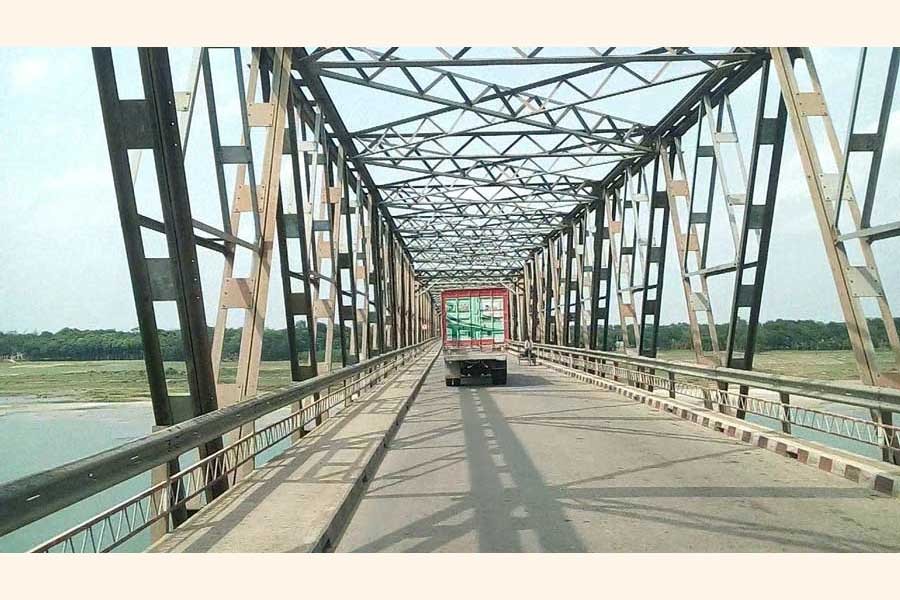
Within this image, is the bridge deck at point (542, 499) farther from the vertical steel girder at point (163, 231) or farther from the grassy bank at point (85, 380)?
the grassy bank at point (85, 380)

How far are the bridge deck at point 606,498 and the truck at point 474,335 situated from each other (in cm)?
1193

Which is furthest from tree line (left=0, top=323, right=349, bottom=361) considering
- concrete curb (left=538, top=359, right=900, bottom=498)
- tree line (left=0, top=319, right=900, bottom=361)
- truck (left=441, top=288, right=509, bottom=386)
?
truck (left=441, top=288, right=509, bottom=386)

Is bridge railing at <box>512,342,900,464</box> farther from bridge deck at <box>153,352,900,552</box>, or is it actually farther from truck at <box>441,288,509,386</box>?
truck at <box>441,288,509,386</box>

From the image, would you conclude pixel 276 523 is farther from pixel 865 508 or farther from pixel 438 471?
pixel 865 508

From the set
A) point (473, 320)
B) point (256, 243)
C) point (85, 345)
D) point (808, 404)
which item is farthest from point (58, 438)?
point (473, 320)

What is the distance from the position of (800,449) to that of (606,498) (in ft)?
9.94

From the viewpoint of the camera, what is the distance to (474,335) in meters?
31.0

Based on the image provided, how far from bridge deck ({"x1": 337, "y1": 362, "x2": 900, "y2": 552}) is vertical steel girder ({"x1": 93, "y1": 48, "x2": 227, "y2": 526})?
1.81m

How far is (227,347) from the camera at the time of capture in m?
8.88

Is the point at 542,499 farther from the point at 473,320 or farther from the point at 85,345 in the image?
the point at 473,320

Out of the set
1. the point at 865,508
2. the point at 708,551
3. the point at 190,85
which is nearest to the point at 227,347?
the point at 190,85

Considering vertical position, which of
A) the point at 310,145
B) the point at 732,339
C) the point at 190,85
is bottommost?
the point at 732,339

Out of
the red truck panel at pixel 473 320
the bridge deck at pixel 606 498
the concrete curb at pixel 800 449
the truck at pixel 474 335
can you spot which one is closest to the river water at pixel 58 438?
the bridge deck at pixel 606 498

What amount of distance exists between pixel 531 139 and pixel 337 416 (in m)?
10.3
